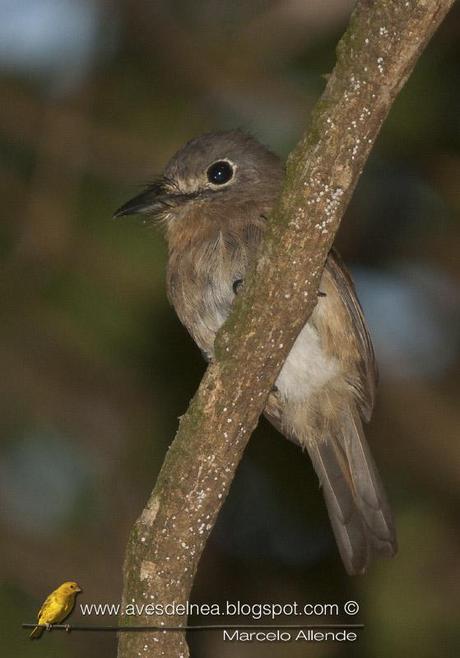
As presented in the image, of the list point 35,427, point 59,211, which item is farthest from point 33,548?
point 59,211

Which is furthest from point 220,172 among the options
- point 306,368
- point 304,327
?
point 306,368

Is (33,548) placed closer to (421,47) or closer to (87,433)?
(87,433)

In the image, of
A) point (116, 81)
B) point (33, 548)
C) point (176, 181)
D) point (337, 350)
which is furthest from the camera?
point (116, 81)

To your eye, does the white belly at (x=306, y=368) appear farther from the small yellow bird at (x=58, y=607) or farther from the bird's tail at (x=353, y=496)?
the small yellow bird at (x=58, y=607)

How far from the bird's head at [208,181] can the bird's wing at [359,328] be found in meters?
0.42

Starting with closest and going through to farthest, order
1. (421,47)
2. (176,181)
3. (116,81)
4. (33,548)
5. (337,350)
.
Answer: (421,47) < (337,350) < (176,181) < (33,548) < (116,81)

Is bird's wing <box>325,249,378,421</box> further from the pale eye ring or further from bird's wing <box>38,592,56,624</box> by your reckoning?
bird's wing <box>38,592,56,624</box>

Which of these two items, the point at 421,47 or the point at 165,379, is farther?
the point at 165,379

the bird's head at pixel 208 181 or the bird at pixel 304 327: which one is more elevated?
the bird's head at pixel 208 181

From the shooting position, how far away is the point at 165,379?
687 cm

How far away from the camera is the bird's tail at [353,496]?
467 cm

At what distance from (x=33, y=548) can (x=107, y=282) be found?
1.56 meters

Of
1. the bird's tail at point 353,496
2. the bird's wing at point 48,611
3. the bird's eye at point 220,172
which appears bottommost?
the bird's wing at point 48,611

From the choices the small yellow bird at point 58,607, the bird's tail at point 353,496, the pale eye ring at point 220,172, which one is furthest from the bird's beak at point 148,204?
the small yellow bird at point 58,607
